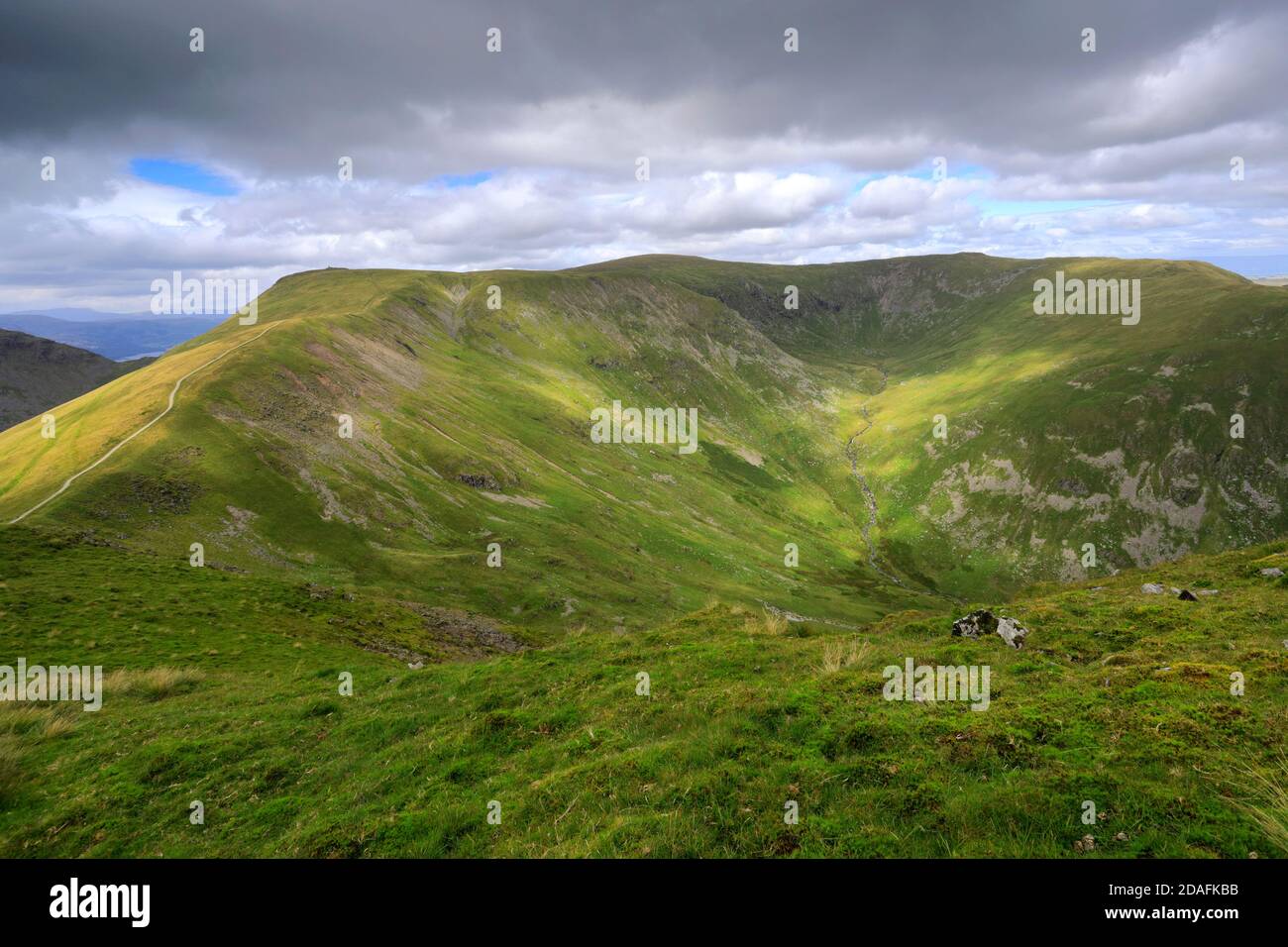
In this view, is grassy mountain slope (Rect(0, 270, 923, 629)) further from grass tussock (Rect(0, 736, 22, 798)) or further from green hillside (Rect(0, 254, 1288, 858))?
grass tussock (Rect(0, 736, 22, 798))

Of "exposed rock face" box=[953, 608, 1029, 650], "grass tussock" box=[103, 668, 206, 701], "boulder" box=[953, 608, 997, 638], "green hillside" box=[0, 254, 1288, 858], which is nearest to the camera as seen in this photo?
"green hillside" box=[0, 254, 1288, 858]

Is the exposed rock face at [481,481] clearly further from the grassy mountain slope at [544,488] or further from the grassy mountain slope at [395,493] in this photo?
the grassy mountain slope at [544,488]

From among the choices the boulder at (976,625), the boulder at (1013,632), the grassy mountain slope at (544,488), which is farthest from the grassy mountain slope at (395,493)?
the boulder at (1013,632)

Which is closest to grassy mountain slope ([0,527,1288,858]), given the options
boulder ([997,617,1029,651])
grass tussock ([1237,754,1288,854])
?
grass tussock ([1237,754,1288,854])

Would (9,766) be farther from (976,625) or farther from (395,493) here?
(395,493)
